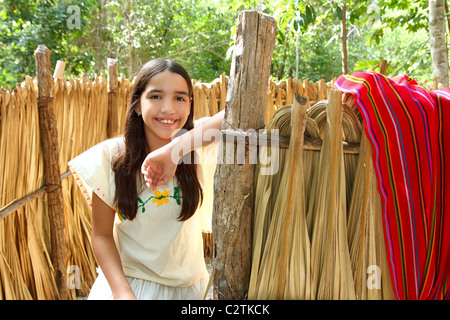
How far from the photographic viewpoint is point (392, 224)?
3.36ft

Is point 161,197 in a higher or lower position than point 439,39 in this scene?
lower

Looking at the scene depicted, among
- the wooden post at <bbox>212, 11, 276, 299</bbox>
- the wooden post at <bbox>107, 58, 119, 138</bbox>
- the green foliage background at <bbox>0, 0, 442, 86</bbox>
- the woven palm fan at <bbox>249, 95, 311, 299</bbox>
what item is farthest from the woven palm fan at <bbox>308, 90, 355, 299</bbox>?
the green foliage background at <bbox>0, 0, 442, 86</bbox>

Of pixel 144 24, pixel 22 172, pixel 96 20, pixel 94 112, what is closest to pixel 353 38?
pixel 144 24

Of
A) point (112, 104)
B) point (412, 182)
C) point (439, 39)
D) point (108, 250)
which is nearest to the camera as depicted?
point (412, 182)

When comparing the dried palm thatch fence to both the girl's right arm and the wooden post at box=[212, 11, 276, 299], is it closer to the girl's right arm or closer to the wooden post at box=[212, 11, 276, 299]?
the girl's right arm

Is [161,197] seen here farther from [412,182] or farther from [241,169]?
[412,182]

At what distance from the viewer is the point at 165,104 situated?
1380 millimetres

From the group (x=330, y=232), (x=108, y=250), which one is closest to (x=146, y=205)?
(x=108, y=250)

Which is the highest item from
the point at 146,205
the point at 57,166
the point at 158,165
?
the point at 57,166

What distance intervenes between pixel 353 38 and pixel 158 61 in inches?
453

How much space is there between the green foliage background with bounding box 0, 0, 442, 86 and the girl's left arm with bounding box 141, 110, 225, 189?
8.36ft

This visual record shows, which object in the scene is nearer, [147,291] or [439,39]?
[147,291]

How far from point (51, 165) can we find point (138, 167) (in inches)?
57.6
